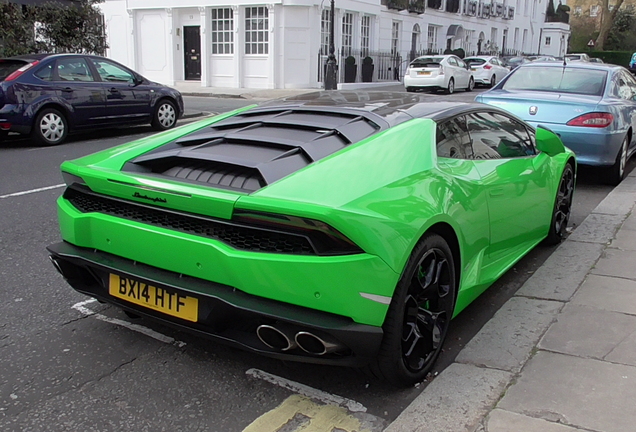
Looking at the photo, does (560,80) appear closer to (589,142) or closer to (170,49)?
(589,142)

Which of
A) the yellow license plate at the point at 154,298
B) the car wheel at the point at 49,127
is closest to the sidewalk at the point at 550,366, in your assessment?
the yellow license plate at the point at 154,298

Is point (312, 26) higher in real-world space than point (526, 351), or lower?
higher

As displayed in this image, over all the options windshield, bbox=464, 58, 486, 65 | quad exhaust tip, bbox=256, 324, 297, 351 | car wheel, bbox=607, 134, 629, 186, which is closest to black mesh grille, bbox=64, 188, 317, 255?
quad exhaust tip, bbox=256, 324, 297, 351

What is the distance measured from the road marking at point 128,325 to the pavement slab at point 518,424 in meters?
1.68

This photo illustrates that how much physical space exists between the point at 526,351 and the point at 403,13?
99.3 ft

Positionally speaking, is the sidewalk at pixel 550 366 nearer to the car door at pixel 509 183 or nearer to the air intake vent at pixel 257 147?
the car door at pixel 509 183

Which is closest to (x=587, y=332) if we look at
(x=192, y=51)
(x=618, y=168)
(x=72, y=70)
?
(x=618, y=168)

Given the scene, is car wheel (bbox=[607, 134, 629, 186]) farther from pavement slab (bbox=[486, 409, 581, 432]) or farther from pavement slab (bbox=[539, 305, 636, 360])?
pavement slab (bbox=[486, 409, 581, 432])

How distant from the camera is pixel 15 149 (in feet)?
32.9

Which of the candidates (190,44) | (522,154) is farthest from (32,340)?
(190,44)

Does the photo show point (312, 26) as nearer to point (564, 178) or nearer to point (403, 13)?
point (403, 13)

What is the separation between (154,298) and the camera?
292cm

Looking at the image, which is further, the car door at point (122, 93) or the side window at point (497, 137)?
the car door at point (122, 93)

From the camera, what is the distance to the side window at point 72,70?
33.9ft
